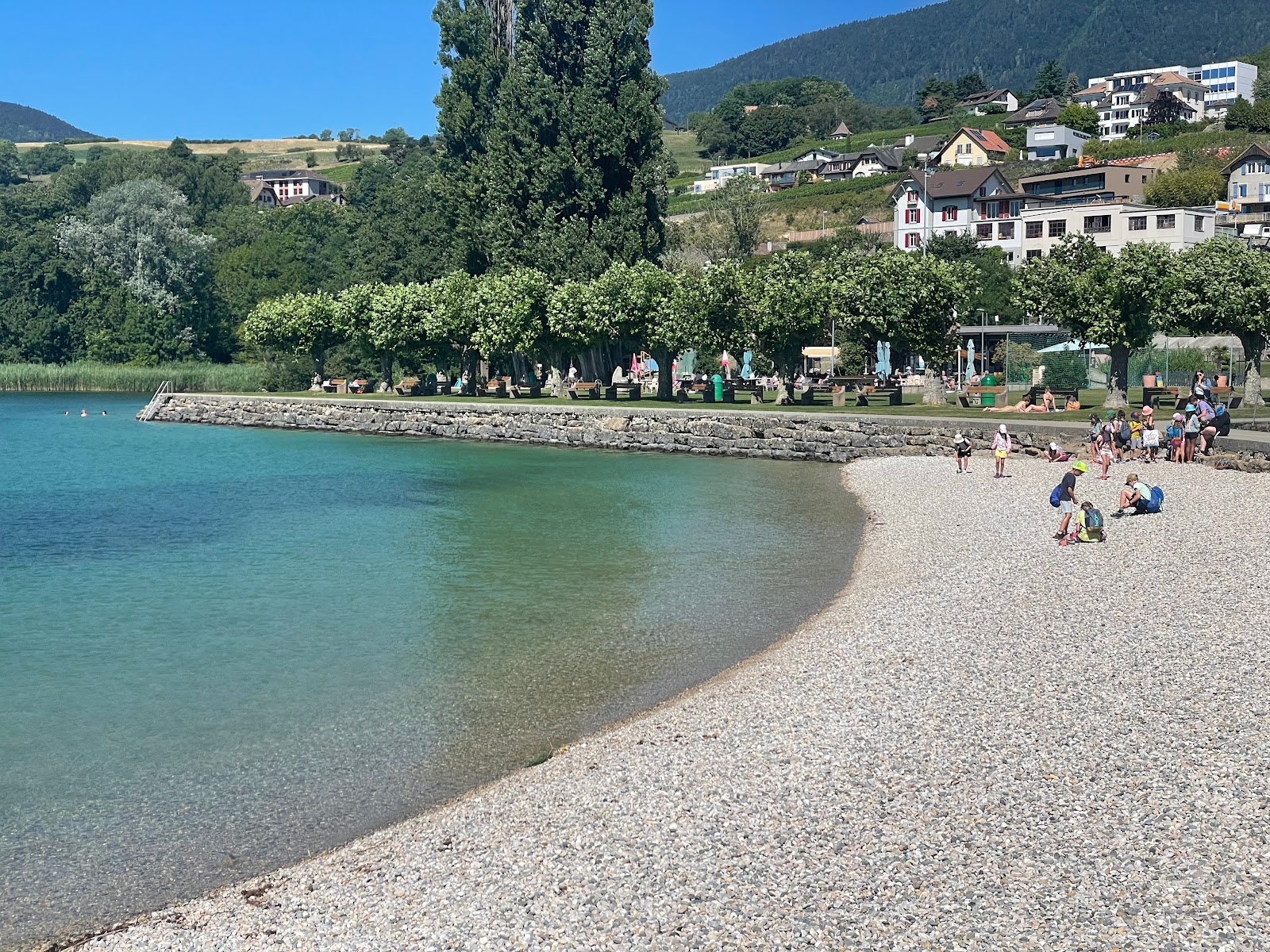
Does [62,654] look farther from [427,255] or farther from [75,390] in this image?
[75,390]

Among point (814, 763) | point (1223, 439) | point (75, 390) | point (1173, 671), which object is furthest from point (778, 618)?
point (75, 390)

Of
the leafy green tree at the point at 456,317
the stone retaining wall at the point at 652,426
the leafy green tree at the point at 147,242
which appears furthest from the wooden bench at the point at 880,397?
the leafy green tree at the point at 147,242

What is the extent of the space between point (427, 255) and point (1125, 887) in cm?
8060

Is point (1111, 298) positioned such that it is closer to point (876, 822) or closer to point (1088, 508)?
point (1088, 508)

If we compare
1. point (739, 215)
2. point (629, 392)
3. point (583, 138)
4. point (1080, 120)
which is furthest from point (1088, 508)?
point (1080, 120)

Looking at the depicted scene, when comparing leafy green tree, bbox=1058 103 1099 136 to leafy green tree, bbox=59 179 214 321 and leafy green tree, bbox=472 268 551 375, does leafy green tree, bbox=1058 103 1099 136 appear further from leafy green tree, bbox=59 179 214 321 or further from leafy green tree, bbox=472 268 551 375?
leafy green tree, bbox=472 268 551 375

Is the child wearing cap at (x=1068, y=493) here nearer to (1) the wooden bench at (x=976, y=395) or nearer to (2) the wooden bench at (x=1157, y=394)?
(2) the wooden bench at (x=1157, y=394)

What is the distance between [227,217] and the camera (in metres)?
151

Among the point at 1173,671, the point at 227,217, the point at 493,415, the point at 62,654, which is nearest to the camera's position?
the point at 1173,671

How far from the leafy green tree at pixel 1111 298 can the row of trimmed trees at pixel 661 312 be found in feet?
15.8

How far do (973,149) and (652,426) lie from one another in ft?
412

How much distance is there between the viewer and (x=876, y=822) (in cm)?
1058

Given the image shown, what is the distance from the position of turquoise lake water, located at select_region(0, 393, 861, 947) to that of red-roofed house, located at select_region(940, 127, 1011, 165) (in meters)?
134

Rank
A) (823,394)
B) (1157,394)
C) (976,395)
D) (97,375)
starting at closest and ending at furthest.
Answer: (1157,394) → (976,395) → (823,394) → (97,375)
